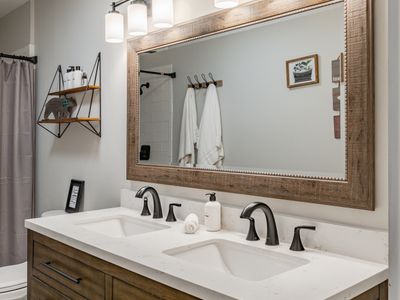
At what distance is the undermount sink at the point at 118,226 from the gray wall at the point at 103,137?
0.77 ft

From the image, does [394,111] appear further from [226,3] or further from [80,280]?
[80,280]

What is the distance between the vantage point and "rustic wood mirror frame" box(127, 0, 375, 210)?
1312 millimetres

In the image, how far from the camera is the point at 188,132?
6.56ft

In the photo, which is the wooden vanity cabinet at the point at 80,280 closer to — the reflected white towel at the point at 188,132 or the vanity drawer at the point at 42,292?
the vanity drawer at the point at 42,292

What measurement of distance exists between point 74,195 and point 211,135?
1379mm

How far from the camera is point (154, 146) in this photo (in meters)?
2.18

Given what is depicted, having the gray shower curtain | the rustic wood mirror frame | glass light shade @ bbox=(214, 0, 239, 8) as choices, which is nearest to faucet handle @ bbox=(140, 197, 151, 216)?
the rustic wood mirror frame

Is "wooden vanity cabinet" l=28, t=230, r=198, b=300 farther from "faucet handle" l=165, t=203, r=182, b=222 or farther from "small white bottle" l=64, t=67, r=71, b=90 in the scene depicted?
"small white bottle" l=64, t=67, r=71, b=90

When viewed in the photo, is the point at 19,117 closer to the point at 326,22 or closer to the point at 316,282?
the point at 326,22

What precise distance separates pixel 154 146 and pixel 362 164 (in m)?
1.17

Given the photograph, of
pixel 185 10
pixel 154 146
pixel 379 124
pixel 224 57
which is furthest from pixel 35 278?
pixel 379 124

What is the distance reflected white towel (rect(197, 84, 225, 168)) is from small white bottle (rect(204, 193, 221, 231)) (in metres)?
0.21

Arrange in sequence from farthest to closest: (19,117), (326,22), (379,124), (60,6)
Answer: (19,117) < (60,6) < (326,22) < (379,124)

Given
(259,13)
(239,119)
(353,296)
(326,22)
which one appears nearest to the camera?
(353,296)
